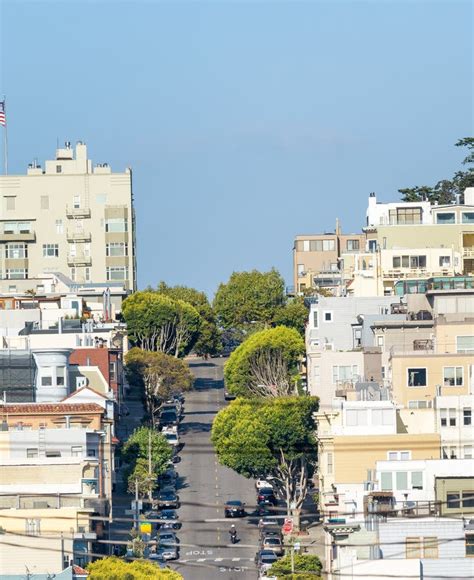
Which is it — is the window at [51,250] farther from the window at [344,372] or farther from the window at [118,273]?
the window at [344,372]

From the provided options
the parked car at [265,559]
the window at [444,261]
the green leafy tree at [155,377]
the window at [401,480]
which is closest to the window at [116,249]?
the window at [444,261]

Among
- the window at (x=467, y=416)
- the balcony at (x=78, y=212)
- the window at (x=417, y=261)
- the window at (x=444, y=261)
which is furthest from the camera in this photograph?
the balcony at (x=78, y=212)

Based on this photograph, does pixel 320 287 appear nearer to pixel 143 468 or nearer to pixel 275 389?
pixel 275 389

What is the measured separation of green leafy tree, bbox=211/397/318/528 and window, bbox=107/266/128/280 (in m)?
76.3

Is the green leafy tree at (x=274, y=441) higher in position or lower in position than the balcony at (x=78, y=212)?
lower

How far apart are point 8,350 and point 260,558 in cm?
2571

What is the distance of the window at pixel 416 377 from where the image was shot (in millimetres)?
96188

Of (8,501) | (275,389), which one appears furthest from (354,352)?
(8,501)

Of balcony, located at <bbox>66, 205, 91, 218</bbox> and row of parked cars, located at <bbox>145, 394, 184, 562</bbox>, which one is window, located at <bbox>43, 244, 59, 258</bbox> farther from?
row of parked cars, located at <bbox>145, 394, 184, 562</bbox>

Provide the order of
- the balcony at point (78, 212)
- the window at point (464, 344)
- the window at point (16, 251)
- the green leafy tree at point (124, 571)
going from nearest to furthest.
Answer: the green leafy tree at point (124, 571) → the window at point (464, 344) → the window at point (16, 251) → the balcony at point (78, 212)

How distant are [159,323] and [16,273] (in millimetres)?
44120

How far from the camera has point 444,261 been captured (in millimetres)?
129250

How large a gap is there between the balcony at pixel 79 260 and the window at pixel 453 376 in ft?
284

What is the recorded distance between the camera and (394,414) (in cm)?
8906
